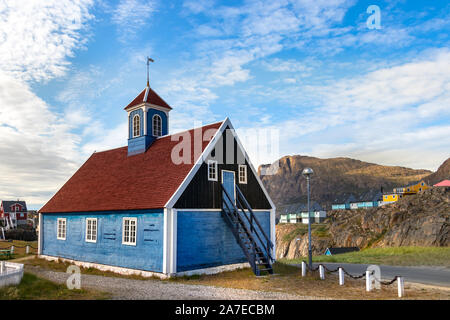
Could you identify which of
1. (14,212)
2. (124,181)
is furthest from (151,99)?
(14,212)

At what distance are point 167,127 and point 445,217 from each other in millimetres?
26040

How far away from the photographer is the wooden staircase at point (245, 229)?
18641 mm

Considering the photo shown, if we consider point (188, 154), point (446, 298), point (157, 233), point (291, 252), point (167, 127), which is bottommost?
point (291, 252)

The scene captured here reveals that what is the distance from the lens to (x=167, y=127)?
1040 inches

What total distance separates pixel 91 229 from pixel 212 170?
882 cm

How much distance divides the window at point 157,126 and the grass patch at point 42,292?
1348 cm

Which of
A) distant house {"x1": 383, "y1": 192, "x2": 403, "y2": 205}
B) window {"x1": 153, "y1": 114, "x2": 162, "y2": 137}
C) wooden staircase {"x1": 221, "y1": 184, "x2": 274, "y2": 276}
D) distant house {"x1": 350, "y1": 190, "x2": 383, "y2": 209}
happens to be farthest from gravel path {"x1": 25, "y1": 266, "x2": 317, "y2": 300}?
distant house {"x1": 350, "y1": 190, "x2": 383, "y2": 209}

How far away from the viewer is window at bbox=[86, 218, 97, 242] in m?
22.3

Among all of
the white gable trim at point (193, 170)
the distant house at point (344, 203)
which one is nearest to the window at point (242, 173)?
the white gable trim at point (193, 170)

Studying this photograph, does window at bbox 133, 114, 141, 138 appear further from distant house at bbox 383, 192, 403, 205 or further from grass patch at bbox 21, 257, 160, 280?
distant house at bbox 383, 192, 403, 205

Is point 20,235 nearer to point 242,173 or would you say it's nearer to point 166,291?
point 242,173

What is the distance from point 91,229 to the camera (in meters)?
22.6
